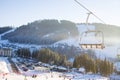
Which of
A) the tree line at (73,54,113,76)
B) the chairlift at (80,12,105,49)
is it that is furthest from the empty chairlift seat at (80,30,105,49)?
the tree line at (73,54,113,76)

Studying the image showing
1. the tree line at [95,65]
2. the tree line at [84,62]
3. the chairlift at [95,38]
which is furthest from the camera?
the tree line at [84,62]

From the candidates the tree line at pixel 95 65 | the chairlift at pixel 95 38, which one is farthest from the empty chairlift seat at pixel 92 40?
the tree line at pixel 95 65

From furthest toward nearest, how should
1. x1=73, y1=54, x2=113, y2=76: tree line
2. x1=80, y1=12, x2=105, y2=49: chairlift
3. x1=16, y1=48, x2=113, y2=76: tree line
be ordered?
x1=16, y1=48, x2=113, y2=76: tree line → x1=73, y1=54, x2=113, y2=76: tree line → x1=80, y1=12, x2=105, y2=49: chairlift

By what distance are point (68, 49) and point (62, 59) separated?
230ft

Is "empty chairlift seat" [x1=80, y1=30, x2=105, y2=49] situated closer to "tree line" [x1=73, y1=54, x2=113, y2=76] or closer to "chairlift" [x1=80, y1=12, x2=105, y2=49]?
"chairlift" [x1=80, y1=12, x2=105, y2=49]

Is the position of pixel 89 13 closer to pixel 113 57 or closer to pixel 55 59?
pixel 55 59

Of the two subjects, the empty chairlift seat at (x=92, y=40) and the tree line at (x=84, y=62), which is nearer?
the empty chairlift seat at (x=92, y=40)

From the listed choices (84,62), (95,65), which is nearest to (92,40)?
(95,65)

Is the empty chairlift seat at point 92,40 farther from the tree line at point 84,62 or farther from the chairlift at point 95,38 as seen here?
the tree line at point 84,62

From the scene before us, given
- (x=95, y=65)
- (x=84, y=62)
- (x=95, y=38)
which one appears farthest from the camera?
(x=84, y=62)

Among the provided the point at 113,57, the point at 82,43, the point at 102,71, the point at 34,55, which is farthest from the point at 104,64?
the point at 113,57

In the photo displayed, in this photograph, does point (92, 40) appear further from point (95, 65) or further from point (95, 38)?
point (95, 65)

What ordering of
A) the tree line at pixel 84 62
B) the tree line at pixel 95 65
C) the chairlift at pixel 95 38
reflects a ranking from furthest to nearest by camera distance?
the tree line at pixel 84 62 → the tree line at pixel 95 65 → the chairlift at pixel 95 38

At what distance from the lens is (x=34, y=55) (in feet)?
384
